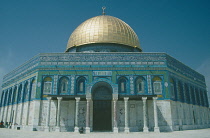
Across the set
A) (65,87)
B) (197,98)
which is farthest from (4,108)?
(197,98)

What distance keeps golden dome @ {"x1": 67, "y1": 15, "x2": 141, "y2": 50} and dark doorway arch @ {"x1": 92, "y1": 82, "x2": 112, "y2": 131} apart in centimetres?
657

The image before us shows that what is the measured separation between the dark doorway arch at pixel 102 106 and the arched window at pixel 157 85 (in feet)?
15.6

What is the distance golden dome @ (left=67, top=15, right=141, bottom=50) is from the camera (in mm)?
25078

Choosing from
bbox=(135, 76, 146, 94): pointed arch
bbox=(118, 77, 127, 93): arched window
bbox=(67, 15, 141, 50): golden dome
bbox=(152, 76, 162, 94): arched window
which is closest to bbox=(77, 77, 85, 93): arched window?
bbox=(118, 77, 127, 93): arched window

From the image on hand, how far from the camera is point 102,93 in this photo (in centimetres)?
2128

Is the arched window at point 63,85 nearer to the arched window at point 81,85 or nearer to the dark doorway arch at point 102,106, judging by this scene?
the arched window at point 81,85

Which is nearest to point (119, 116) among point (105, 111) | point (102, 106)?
point (105, 111)

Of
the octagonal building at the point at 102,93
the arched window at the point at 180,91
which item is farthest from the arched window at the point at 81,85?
the arched window at the point at 180,91

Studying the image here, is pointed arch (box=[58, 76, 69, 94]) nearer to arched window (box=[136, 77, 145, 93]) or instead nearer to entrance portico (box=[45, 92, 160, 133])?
entrance portico (box=[45, 92, 160, 133])

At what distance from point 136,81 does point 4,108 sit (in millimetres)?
19722

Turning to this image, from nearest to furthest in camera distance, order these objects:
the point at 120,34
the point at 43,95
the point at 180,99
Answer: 1. the point at 43,95
2. the point at 180,99
3. the point at 120,34

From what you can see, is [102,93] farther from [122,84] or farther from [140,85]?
[140,85]

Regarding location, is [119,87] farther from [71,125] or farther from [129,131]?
[71,125]

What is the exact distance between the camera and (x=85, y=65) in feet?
69.7
